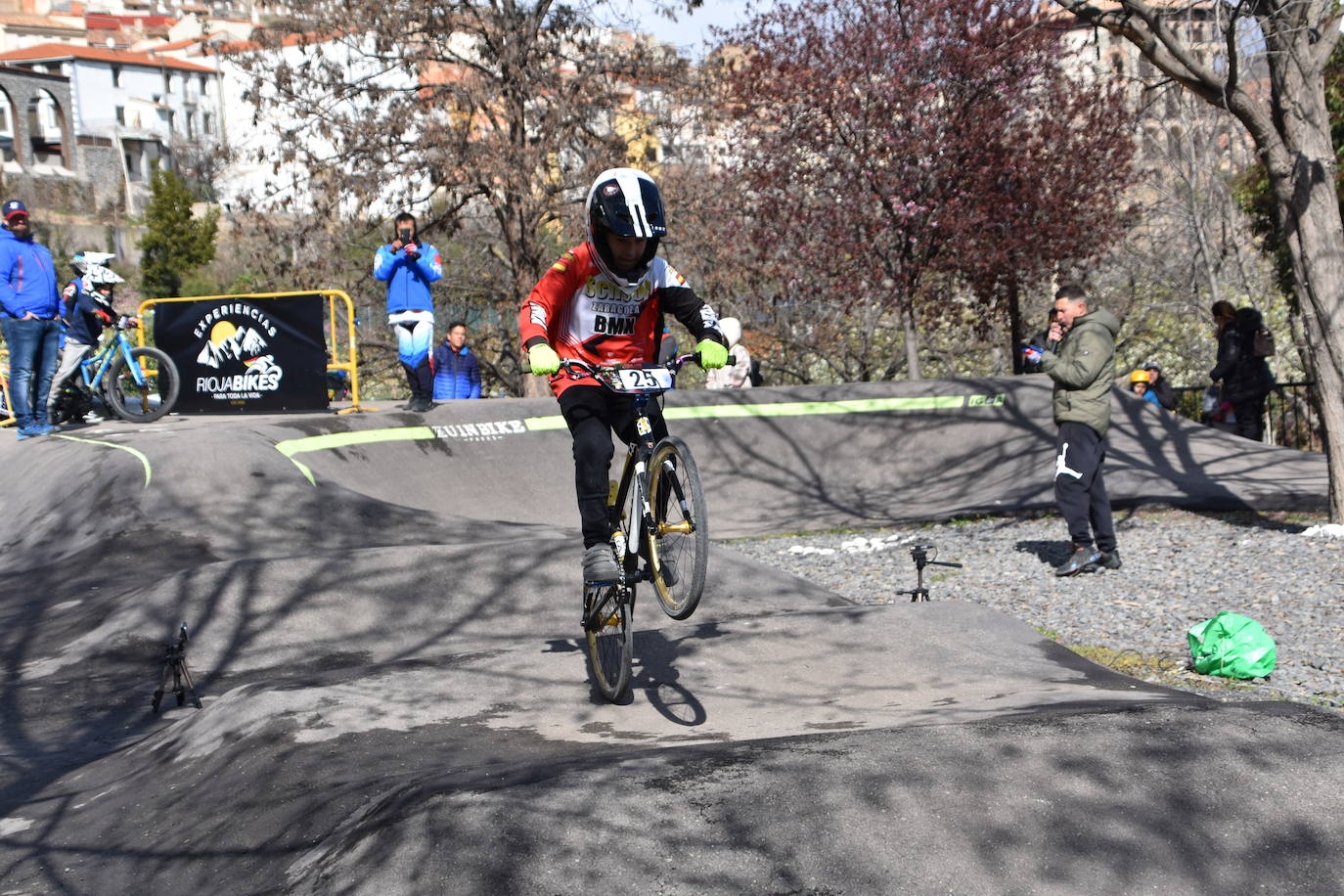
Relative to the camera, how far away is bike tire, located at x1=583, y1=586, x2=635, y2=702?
17.5 ft

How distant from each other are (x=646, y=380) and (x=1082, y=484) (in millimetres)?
5181

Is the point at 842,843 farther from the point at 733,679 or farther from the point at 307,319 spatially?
the point at 307,319

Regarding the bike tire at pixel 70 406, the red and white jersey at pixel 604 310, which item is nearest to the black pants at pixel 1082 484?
the red and white jersey at pixel 604 310

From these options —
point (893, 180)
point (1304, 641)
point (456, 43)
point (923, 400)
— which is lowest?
point (1304, 641)

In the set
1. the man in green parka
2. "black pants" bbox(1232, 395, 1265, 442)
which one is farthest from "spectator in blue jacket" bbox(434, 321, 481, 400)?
"black pants" bbox(1232, 395, 1265, 442)

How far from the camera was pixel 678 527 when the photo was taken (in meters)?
5.12

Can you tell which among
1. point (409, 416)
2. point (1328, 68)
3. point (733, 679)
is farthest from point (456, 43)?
point (733, 679)

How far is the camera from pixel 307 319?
13.7 metres

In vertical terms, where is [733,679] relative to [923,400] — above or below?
below

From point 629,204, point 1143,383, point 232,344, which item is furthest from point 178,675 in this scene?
point 1143,383

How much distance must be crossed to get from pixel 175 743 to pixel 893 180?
13.6 meters

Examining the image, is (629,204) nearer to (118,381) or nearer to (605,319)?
(605,319)

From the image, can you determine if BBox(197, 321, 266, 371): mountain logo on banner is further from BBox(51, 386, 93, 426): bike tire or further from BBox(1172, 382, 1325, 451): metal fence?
BBox(1172, 382, 1325, 451): metal fence

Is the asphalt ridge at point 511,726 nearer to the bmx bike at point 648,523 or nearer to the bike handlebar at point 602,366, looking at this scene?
the bmx bike at point 648,523
